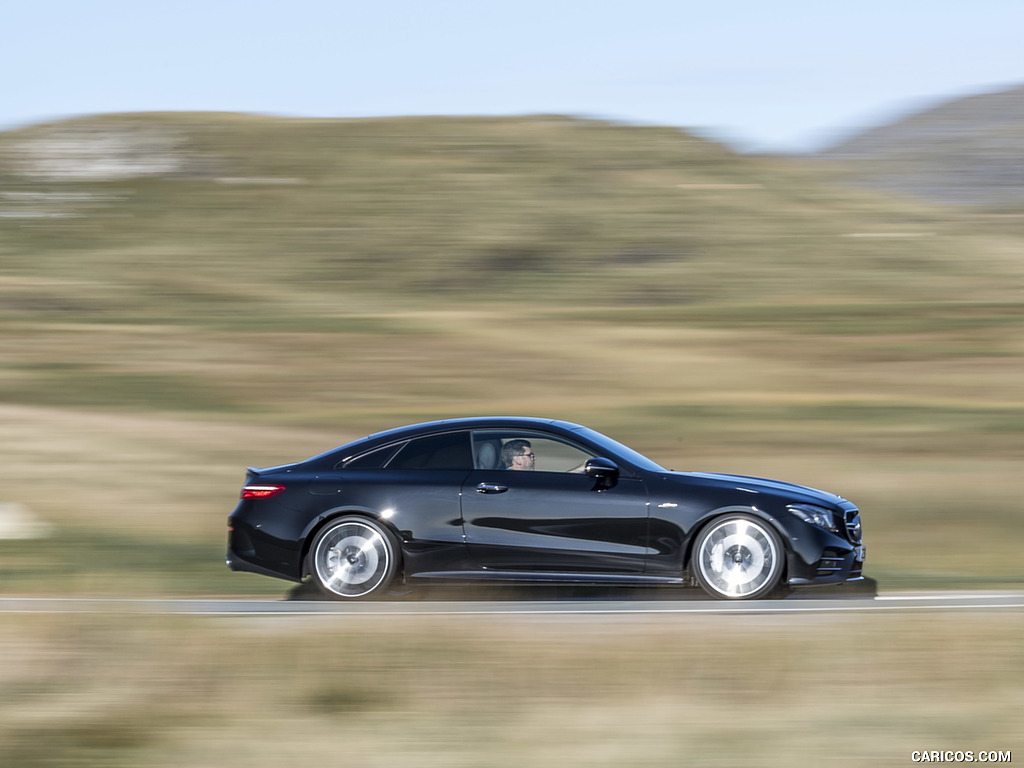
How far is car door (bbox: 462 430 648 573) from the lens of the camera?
8.55 metres

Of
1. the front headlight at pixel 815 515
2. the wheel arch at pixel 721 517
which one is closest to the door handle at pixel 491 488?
the wheel arch at pixel 721 517

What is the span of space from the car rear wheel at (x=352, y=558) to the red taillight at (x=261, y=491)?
0.44 meters

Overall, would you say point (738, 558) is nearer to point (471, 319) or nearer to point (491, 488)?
point (491, 488)

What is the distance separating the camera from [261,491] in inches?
350

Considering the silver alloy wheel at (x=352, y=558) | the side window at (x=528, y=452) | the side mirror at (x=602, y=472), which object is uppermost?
the side window at (x=528, y=452)

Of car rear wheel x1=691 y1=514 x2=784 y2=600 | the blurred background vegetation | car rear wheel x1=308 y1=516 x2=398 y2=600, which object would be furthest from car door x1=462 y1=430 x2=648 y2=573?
the blurred background vegetation

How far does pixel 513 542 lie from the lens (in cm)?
860

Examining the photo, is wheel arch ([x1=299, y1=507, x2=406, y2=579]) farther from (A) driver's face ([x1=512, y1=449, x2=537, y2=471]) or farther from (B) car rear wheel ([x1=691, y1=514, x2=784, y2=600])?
(B) car rear wheel ([x1=691, y1=514, x2=784, y2=600])

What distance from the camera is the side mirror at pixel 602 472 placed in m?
8.57

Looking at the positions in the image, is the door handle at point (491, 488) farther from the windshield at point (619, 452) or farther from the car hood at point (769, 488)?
the car hood at point (769, 488)

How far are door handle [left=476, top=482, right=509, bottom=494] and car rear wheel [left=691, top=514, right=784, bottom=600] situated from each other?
4.40ft

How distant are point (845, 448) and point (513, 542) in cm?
990

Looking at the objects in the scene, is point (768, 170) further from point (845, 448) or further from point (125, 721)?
point (125, 721)

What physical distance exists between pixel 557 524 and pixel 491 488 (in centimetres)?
51
